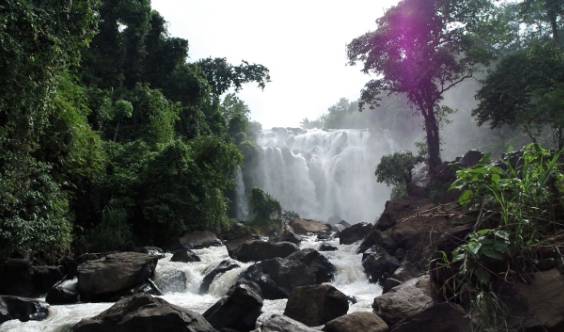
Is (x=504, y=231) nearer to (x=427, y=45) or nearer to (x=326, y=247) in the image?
(x=326, y=247)

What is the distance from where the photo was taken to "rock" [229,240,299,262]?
1171cm

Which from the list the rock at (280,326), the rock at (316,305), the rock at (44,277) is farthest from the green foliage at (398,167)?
the rock at (280,326)

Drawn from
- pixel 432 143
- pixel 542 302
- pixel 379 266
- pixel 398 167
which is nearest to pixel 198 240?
pixel 379 266

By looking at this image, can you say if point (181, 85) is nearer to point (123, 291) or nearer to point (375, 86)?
point (375, 86)

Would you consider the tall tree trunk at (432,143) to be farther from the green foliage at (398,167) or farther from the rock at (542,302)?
the rock at (542,302)

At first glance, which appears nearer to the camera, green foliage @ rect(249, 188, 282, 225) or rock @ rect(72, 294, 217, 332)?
rock @ rect(72, 294, 217, 332)

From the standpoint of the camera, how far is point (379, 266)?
10281 mm

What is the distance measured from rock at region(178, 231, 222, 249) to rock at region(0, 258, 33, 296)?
17.5ft

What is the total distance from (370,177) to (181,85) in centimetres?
1752

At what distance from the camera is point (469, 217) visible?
4.54 m

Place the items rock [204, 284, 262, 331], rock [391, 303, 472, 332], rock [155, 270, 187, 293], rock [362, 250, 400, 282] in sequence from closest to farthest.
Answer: rock [391, 303, 472, 332] < rock [204, 284, 262, 331] < rock [155, 270, 187, 293] < rock [362, 250, 400, 282]

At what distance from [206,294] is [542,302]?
7739 millimetres

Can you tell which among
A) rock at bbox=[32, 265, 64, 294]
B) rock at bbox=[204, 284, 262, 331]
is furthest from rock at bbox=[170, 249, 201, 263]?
rock at bbox=[204, 284, 262, 331]

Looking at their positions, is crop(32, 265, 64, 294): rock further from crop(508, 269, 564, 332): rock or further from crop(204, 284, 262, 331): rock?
crop(508, 269, 564, 332): rock
